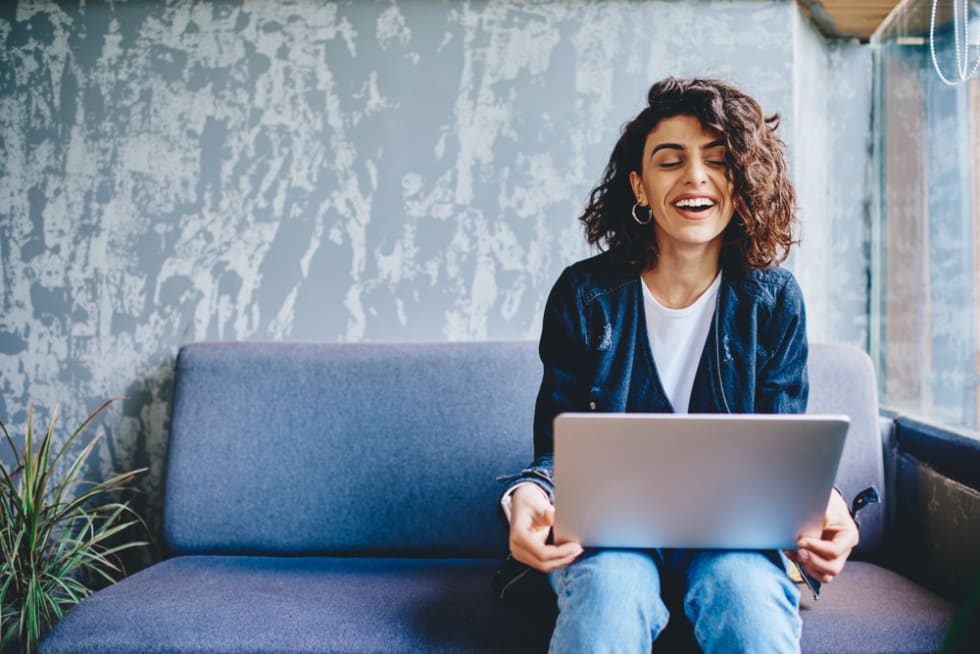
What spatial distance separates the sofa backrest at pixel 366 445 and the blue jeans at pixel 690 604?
63 cm

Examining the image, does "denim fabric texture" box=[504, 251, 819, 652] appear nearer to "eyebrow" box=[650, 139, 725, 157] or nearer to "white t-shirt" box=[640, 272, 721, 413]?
"white t-shirt" box=[640, 272, 721, 413]

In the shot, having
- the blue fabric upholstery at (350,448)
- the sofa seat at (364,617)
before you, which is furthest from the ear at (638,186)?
the sofa seat at (364,617)

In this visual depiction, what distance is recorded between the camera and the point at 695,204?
4.39 ft

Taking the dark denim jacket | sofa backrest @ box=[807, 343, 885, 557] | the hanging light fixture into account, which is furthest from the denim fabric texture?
the hanging light fixture

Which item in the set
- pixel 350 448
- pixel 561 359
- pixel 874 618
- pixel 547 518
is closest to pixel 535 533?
pixel 547 518

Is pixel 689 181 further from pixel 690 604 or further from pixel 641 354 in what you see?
pixel 690 604

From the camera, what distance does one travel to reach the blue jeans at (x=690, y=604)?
100cm

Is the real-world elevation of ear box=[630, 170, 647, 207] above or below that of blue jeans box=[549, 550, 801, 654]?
above

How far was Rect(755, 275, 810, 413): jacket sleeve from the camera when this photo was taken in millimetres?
1374

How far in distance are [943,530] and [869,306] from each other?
81 centimetres

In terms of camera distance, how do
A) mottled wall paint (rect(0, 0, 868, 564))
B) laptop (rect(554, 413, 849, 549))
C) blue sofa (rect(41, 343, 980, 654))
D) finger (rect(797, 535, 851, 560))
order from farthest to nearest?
mottled wall paint (rect(0, 0, 868, 564))
blue sofa (rect(41, 343, 980, 654))
finger (rect(797, 535, 851, 560))
laptop (rect(554, 413, 849, 549))

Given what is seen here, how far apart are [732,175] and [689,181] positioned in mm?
80

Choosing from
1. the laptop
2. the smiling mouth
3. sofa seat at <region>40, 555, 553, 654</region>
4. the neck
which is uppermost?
the smiling mouth

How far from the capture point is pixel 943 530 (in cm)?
149
